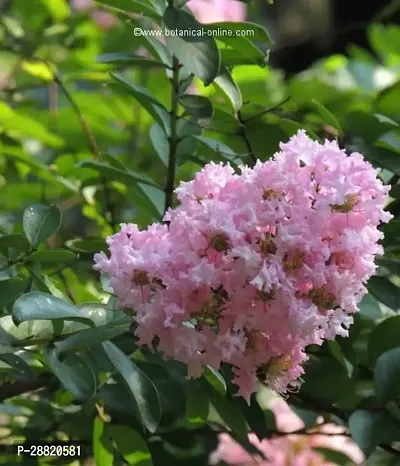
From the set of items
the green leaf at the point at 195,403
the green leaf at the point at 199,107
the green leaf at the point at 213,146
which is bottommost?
the green leaf at the point at 195,403

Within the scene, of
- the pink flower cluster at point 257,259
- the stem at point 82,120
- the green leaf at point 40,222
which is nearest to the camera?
the pink flower cluster at point 257,259

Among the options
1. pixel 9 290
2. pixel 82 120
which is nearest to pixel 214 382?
pixel 9 290

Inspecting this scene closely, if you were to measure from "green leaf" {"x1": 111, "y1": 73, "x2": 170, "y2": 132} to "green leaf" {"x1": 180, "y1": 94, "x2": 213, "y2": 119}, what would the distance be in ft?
0.11

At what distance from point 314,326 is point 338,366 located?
18 centimetres

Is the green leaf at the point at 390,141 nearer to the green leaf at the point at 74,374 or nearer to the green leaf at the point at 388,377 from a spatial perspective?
the green leaf at the point at 388,377

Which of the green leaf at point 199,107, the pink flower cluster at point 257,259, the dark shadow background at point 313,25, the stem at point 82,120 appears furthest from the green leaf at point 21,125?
the dark shadow background at point 313,25

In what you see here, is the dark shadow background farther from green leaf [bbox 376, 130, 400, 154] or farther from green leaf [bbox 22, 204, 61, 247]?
green leaf [bbox 22, 204, 61, 247]

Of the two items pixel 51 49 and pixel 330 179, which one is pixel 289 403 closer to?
pixel 330 179

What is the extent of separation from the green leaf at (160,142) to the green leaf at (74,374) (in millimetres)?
180

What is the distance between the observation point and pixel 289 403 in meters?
0.51

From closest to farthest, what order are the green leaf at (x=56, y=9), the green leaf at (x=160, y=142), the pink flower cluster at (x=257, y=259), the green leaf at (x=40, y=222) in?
1. the pink flower cluster at (x=257, y=259)
2. the green leaf at (x=40, y=222)
3. the green leaf at (x=160, y=142)
4. the green leaf at (x=56, y=9)

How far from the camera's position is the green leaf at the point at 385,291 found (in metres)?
0.47

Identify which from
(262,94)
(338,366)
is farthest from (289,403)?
(262,94)

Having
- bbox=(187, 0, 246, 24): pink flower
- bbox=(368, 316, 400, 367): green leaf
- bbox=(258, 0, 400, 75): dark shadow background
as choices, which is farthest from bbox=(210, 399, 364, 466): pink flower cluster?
bbox=(258, 0, 400, 75): dark shadow background
